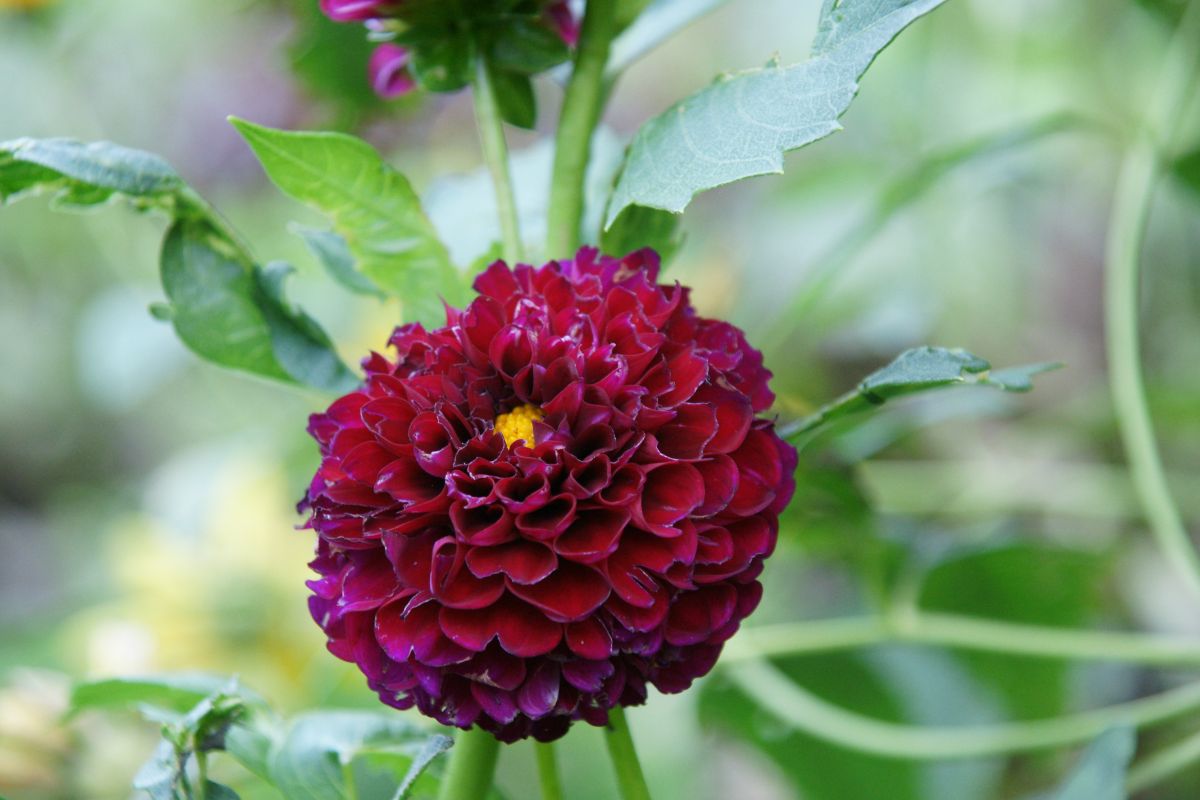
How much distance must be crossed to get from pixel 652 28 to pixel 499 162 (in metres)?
0.11

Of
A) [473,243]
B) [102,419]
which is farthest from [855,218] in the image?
[102,419]

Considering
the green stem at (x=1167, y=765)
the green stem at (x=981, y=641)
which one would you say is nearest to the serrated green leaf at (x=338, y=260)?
the green stem at (x=981, y=641)

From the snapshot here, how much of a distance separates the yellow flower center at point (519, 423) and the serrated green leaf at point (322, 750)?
12cm

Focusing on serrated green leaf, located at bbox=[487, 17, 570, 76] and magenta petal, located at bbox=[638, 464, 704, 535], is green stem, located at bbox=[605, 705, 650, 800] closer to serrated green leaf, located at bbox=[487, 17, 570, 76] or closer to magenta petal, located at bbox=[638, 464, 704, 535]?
magenta petal, located at bbox=[638, 464, 704, 535]

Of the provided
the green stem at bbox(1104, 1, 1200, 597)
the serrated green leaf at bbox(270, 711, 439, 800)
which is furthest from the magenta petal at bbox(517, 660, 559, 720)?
the green stem at bbox(1104, 1, 1200, 597)

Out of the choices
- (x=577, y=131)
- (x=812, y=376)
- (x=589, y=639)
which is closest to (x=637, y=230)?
(x=577, y=131)

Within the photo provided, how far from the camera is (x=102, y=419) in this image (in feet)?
4.71

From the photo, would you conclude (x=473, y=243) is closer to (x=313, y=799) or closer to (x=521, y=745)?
(x=313, y=799)

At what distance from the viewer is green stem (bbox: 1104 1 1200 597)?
1.58ft

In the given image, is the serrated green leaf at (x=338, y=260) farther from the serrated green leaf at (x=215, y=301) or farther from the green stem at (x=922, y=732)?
the green stem at (x=922, y=732)

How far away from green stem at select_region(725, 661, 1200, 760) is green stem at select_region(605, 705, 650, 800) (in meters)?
0.20

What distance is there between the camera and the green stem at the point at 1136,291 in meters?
0.48

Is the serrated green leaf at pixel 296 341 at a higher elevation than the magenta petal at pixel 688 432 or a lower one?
higher

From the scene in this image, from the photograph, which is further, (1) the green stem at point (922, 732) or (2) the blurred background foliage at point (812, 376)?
(2) the blurred background foliage at point (812, 376)
